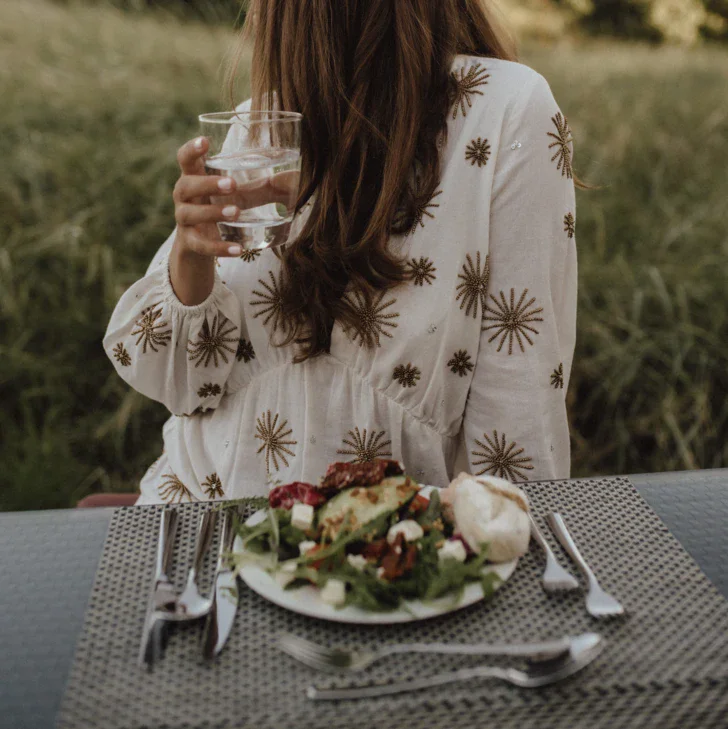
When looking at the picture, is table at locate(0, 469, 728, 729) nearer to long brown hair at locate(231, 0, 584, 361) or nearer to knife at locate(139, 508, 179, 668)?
knife at locate(139, 508, 179, 668)

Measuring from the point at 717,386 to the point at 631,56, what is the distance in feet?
11.2

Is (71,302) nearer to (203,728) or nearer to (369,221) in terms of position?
(369,221)

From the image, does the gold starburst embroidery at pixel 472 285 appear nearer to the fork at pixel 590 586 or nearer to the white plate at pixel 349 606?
the fork at pixel 590 586

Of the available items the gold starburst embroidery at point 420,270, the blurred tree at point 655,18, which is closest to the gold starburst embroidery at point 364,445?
the gold starburst embroidery at point 420,270

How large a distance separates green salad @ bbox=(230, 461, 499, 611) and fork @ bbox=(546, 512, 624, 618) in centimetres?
10

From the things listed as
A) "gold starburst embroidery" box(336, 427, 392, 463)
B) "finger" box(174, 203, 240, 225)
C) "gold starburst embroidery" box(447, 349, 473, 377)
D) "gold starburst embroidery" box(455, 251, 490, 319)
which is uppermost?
"finger" box(174, 203, 240, 225)

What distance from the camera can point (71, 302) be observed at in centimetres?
283

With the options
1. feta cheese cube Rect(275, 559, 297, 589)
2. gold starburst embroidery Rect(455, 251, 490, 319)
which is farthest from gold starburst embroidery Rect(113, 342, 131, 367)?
feta cheese cube Rect(275, 559, 297, 589)

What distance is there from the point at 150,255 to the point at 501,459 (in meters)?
2.01

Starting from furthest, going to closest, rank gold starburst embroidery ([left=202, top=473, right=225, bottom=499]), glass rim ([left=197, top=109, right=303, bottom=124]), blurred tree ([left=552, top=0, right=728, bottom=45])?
1. blurred tree ([left=552, top=0, right=728, bottom=45])
2. gold starburst embroidery ([left=202, top=473, right=225, bottom=499])
3. glass rim ([left=197, top=109, right=303, bottom=124])

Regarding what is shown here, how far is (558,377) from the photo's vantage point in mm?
1349

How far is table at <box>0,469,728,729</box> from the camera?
756 mm

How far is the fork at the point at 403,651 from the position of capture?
0.73 m

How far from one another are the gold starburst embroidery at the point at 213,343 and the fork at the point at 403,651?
26.0 inches
